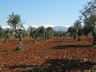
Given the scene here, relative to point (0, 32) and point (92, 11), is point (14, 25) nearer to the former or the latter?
point (92, 11)

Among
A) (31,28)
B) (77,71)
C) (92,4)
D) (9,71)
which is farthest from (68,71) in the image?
(31,28)

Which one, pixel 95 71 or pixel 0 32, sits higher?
pixel 0 32

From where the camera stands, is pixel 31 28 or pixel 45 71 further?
pixel 31 28

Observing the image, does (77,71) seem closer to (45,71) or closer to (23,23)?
(45,71)

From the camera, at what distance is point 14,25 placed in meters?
30.0

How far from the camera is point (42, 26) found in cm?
8250

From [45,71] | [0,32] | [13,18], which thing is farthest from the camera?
[0,32]

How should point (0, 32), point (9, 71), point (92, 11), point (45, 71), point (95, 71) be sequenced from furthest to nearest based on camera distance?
1. point (0, 32)
2. point (92, 11)
3. point (9, 71)
4. point (45, 71)
5. point (95, 71)

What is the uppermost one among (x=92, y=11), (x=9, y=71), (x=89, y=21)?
(x=92, y=11)

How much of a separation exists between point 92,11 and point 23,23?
19746 mm

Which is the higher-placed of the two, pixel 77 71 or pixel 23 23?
pixel 23 23

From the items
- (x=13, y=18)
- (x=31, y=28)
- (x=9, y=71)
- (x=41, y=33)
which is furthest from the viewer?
(x=41, y=33)

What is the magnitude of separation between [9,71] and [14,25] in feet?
64.4

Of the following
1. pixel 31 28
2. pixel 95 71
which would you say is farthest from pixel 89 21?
pixel 31 28
